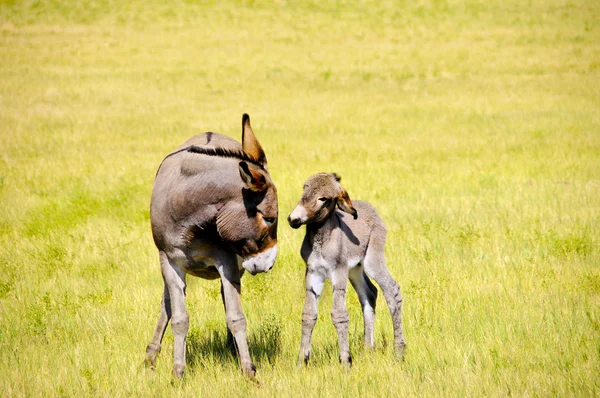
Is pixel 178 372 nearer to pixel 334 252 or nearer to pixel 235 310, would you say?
pixel 235 310

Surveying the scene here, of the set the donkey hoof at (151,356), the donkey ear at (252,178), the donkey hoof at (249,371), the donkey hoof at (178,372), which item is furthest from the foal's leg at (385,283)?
the donkey hoof at (151,356)

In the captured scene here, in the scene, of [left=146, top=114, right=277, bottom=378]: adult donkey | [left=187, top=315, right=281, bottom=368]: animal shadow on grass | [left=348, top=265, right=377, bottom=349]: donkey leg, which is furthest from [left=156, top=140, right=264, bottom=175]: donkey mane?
[left=187, top=315, right=281, bottom=368]: animal shadow on grass

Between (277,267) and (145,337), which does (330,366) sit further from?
(277,267)

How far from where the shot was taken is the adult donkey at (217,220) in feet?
18.8

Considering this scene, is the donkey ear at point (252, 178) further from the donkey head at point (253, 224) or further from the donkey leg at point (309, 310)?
the donkey leg at point (309, 310)

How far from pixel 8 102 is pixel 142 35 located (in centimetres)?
2140

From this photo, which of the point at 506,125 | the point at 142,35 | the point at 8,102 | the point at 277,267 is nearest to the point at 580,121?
the point at 506,125

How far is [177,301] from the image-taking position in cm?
623

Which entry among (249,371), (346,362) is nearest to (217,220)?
(249,371)

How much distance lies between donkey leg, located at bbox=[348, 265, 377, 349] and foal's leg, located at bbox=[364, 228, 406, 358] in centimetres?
28

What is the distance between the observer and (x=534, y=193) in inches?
542

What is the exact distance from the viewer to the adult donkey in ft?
18.8

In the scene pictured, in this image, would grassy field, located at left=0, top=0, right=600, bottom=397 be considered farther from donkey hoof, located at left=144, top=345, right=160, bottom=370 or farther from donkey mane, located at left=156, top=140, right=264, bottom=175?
donkey mane, located at left=156, top=140, right=264, bottom=175

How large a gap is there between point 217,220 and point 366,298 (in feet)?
6.80
